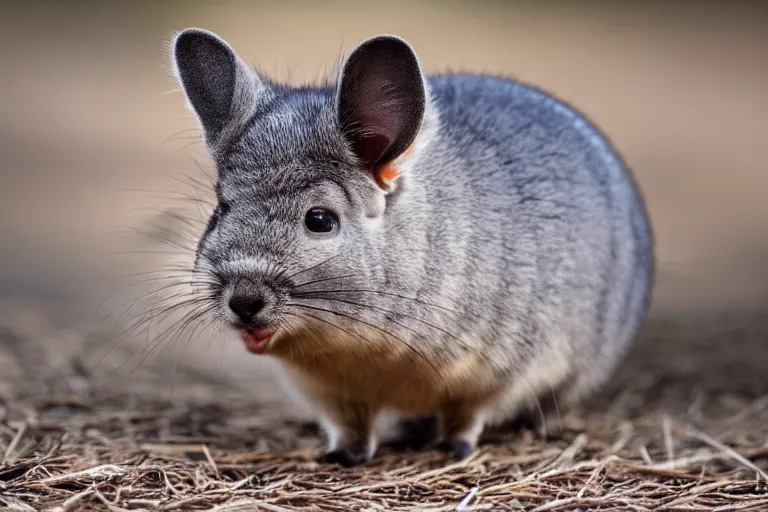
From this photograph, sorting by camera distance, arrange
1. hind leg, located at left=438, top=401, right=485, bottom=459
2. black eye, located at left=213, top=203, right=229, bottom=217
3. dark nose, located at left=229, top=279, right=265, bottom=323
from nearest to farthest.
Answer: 1. dark nose, located at left=229, top=279, right=265, bottom=323
2. black eye, located at left=213, top=203, right=229, bottom=217
3. hind leg, located at left=438, top=401, right=485, bottom=459

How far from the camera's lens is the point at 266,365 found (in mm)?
8391

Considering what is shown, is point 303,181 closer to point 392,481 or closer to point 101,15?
point 392,481

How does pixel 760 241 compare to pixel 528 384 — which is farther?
pixel 760 241

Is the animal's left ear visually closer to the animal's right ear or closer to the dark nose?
the animal's right ear

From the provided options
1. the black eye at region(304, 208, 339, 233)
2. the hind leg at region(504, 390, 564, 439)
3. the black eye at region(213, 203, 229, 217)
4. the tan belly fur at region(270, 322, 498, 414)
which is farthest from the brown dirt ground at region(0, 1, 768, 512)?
the black eye at region(304, 208, 339, 233)

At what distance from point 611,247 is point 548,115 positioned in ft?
3.06

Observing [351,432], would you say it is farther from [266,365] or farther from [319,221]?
[266,365]

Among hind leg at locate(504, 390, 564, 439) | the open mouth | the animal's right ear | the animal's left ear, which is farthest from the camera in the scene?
hind leg at locate(504, 390, 564, 439)

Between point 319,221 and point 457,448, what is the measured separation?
1699 mm

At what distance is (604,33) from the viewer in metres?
20.6

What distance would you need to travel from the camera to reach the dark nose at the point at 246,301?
4250 millimetres

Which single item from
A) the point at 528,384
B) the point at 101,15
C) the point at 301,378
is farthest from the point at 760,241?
the point at 101,15

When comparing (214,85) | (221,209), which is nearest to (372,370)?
(221,209)

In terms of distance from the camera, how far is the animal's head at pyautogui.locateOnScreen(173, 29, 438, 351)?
435 centimetres
